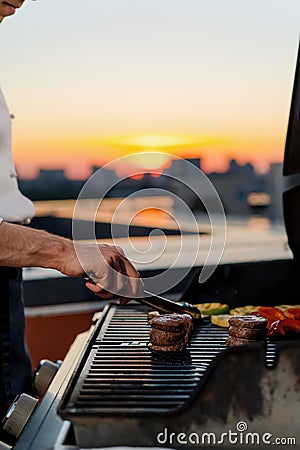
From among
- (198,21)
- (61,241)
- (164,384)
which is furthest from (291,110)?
(198,21)

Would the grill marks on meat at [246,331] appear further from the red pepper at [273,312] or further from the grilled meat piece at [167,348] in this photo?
the red pepper at [273,312]

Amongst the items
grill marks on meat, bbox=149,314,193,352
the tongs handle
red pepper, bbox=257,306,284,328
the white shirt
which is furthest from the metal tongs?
the white shirt

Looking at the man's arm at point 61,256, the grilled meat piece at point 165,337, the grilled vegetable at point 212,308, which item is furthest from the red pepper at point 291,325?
the man's arm at point 61,256

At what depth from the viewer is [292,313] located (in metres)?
2.22

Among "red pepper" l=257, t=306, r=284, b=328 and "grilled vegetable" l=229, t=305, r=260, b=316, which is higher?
"red pepper" l=257, t=306, r=284, b=328

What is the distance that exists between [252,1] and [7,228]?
95.7 inches

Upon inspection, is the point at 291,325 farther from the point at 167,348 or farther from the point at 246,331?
the point at 167,348

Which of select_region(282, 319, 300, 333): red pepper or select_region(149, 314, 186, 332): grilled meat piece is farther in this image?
select_region(282, 319, 300, 333): red pepper

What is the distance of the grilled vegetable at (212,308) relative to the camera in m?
2.35

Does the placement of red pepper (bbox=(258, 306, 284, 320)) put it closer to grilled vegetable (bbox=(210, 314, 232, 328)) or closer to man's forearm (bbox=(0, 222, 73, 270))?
grilled vegetable (bbox=(210, 314, 232, 328))

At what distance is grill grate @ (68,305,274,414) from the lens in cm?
137

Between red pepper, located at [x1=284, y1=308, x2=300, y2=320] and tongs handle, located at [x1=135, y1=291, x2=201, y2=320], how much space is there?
0.93ft

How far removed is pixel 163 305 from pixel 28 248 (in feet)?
1.44

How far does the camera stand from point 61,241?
6.23ft
